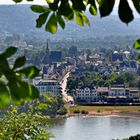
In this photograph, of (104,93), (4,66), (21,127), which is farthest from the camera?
(104,93)

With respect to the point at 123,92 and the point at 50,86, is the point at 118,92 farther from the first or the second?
the point at 50,86

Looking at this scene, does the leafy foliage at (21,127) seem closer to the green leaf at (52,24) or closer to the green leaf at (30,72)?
the green leaf at (52,24)

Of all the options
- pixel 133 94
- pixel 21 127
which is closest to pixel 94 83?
pixel 133 94

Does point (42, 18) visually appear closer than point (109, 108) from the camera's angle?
Yes

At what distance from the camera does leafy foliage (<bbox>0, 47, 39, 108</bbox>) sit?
0.42m

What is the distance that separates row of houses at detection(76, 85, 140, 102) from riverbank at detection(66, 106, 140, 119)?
1.87m

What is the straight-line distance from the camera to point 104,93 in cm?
3011

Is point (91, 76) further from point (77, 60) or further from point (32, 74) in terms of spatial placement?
point (32, 74)

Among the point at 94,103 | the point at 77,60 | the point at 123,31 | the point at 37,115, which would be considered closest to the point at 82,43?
the point at 77,60

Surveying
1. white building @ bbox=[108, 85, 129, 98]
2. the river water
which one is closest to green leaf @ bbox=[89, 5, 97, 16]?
the river water

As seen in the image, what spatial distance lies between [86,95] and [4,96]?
2997cm

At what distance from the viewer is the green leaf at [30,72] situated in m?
0.44

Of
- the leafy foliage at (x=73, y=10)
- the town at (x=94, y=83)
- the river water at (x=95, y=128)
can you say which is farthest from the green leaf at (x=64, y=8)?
the town at (x=94, y=83)

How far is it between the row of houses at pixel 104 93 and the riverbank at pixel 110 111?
187cm
